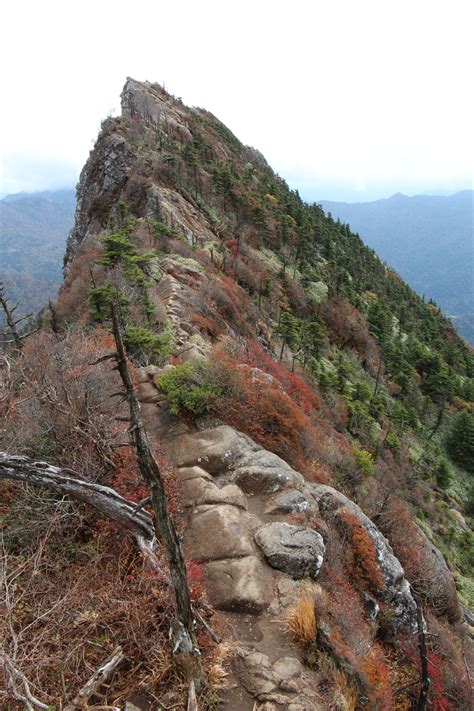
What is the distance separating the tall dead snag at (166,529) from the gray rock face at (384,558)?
6.57 m

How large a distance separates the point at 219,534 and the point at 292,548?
65.2 inches

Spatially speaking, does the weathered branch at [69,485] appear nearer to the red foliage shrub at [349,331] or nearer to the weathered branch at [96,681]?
the weathered branch at [96,681]

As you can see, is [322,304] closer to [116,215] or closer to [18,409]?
[116,215]

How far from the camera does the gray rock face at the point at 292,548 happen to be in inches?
338

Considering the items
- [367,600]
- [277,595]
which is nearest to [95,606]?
[277,595]

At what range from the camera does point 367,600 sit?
998 centimetres

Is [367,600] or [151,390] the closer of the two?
[367,600]

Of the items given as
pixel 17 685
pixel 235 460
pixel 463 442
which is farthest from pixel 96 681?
pixel 463 442

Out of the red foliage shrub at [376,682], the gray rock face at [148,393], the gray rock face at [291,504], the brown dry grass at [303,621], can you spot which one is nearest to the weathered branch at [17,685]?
the brown dry grass at [303,621]

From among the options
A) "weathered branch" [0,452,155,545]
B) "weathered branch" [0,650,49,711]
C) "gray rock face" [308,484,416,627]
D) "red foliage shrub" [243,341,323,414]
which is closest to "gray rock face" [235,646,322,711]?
"weathered branch" [0,452,155,545]

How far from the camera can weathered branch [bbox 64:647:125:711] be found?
476 centimetres

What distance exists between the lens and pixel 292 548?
29.0 feet

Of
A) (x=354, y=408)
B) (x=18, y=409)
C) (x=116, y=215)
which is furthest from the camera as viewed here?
(x=116, y=215)

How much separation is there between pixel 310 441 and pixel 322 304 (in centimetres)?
3787
